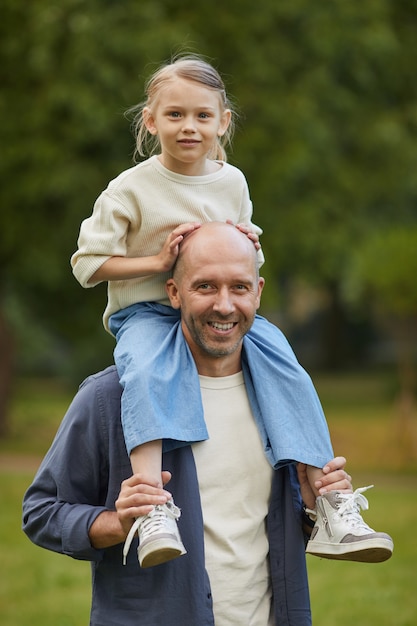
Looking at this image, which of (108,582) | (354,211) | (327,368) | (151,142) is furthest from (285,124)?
(327,368)

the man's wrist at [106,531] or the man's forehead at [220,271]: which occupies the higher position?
the man's forehead at [220,271]

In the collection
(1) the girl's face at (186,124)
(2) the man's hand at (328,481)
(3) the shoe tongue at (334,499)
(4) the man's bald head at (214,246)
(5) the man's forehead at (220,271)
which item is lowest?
(3) the shoe tongue at (334,499)

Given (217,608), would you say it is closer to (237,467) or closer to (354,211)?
(237,467)

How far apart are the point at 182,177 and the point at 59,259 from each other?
13592 mm

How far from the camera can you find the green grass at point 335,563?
8688mm

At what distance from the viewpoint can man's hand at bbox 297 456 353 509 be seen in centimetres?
322

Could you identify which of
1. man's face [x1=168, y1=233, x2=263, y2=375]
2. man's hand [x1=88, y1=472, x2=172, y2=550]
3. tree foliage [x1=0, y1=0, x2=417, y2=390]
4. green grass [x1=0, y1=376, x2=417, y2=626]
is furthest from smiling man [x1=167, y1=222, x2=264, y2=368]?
tree foliage [x1=0, y1=0, x2=417, y2=390]

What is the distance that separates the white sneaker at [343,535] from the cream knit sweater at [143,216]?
0.82m

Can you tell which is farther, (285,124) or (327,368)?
(327,368)

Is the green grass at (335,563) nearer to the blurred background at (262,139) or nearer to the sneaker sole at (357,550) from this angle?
the blurred background at (262,139)

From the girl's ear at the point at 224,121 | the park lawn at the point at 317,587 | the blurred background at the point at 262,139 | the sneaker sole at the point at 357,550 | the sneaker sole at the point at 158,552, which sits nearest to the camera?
the sneaker sole at the point at 158,552

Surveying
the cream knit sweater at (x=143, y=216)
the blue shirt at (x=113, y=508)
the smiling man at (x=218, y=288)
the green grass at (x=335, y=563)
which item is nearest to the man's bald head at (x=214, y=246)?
the smiling man at (x=218, y=288)

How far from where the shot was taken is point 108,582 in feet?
10.5

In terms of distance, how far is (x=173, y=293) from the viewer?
334 cm
